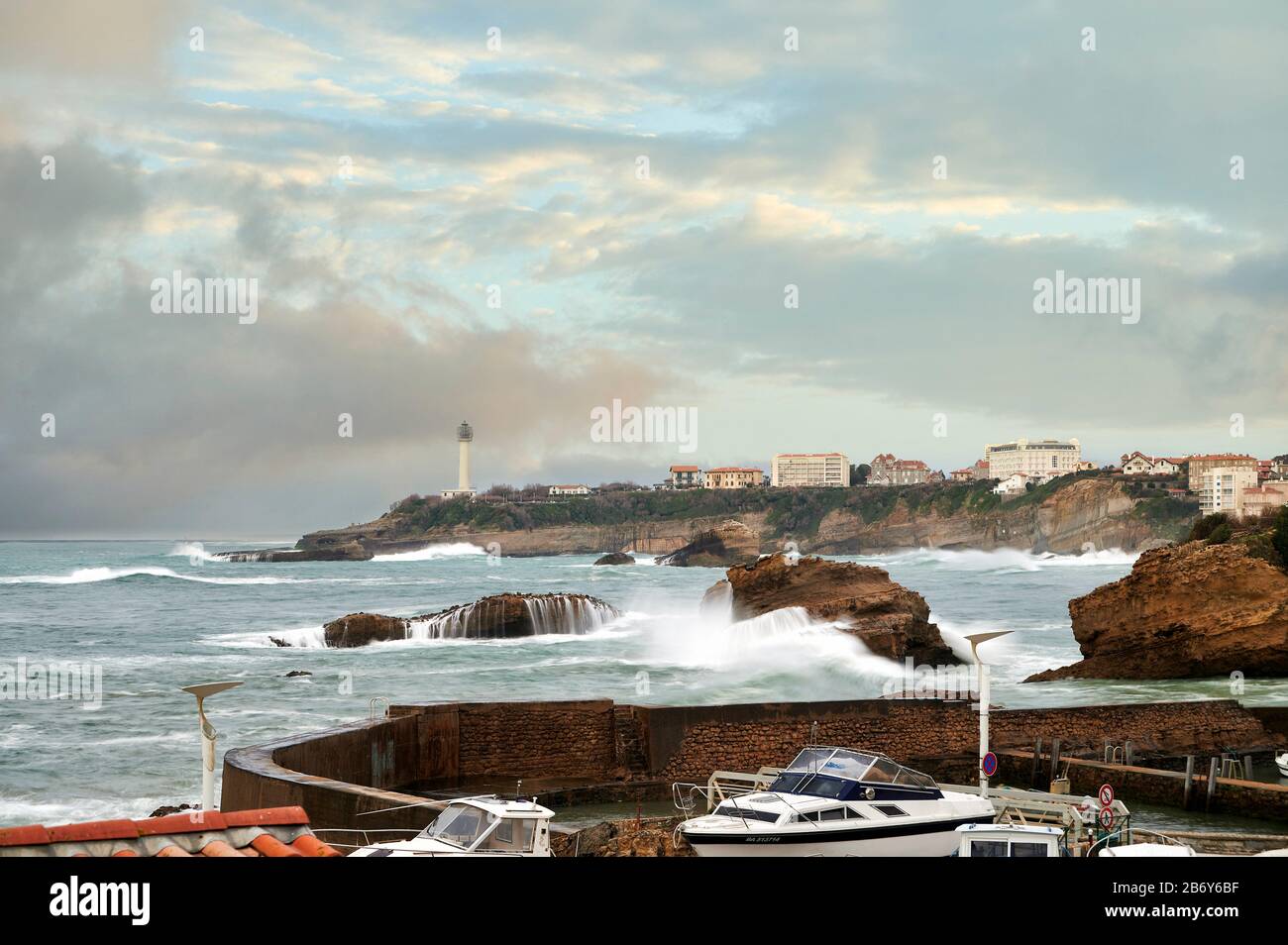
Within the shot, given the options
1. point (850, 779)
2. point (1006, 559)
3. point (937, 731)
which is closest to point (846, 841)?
point (850, 779)

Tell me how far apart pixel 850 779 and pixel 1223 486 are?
15436 cm

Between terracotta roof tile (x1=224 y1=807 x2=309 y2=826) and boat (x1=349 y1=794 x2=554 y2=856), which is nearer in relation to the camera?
terracotta roof tile (x1=224 y1=807 x2=309 y2=826)

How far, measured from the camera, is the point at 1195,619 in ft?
123

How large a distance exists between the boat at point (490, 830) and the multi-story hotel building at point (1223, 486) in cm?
15151

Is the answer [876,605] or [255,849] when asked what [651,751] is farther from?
[876,605]

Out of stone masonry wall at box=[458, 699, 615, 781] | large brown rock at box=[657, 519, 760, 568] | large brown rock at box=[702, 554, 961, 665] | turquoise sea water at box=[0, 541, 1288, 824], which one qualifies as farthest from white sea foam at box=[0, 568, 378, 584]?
stone masonry wall at box=[458, 699, 615, 781]

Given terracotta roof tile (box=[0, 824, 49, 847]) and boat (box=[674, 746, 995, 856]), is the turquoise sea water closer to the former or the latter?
boat (box=[674, 746, 995, 856])

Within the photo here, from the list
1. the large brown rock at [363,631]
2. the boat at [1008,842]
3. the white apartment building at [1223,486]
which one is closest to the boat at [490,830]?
the boat at [1008,842]

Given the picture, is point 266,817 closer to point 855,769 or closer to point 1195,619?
point 855,769

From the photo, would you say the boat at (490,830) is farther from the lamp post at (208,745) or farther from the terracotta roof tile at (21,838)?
the terracotta roof tile at (21,838)

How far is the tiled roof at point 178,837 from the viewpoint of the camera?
6562mm

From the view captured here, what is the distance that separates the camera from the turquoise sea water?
27.7 m

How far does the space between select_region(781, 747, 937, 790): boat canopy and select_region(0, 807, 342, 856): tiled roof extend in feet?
26.2

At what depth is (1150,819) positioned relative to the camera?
20.9m
